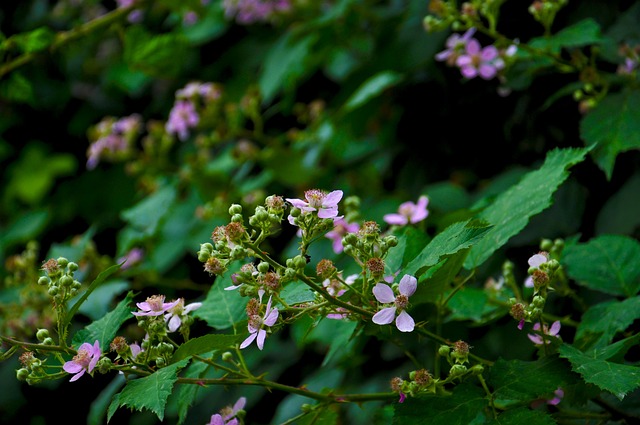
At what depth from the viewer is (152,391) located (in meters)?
1.03

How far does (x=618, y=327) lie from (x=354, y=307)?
0.50 meters

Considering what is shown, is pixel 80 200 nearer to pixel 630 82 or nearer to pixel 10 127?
pixel 10 127

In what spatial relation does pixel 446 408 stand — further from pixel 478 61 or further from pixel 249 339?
pixel 478 61

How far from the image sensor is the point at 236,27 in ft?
11.9

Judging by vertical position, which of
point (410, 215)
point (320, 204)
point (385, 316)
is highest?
point (320, 204)

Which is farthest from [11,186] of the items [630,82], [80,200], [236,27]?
[630,82]

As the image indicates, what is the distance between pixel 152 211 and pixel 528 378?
6.50 feet

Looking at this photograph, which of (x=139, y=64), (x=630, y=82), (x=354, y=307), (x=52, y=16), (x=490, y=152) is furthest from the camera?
(x=52, y=16)

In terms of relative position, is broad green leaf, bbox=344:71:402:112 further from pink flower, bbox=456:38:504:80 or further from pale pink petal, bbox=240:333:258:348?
pale pink petal, bbox=240:333:258:348

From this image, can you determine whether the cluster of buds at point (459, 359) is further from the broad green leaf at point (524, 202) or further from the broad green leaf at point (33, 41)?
the broad green leaf at point (33, 41)

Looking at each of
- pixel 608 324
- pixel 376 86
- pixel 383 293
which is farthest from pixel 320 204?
pixel 376 86

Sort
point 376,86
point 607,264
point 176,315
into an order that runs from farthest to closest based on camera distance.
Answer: point 376,86 → point 607,264 → point 176,315

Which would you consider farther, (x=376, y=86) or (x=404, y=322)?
(x=376, y=86)

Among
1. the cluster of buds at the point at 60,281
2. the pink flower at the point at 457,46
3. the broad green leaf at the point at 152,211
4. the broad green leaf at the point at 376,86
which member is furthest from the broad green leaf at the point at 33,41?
the cluster of buds at the point at 60,281
